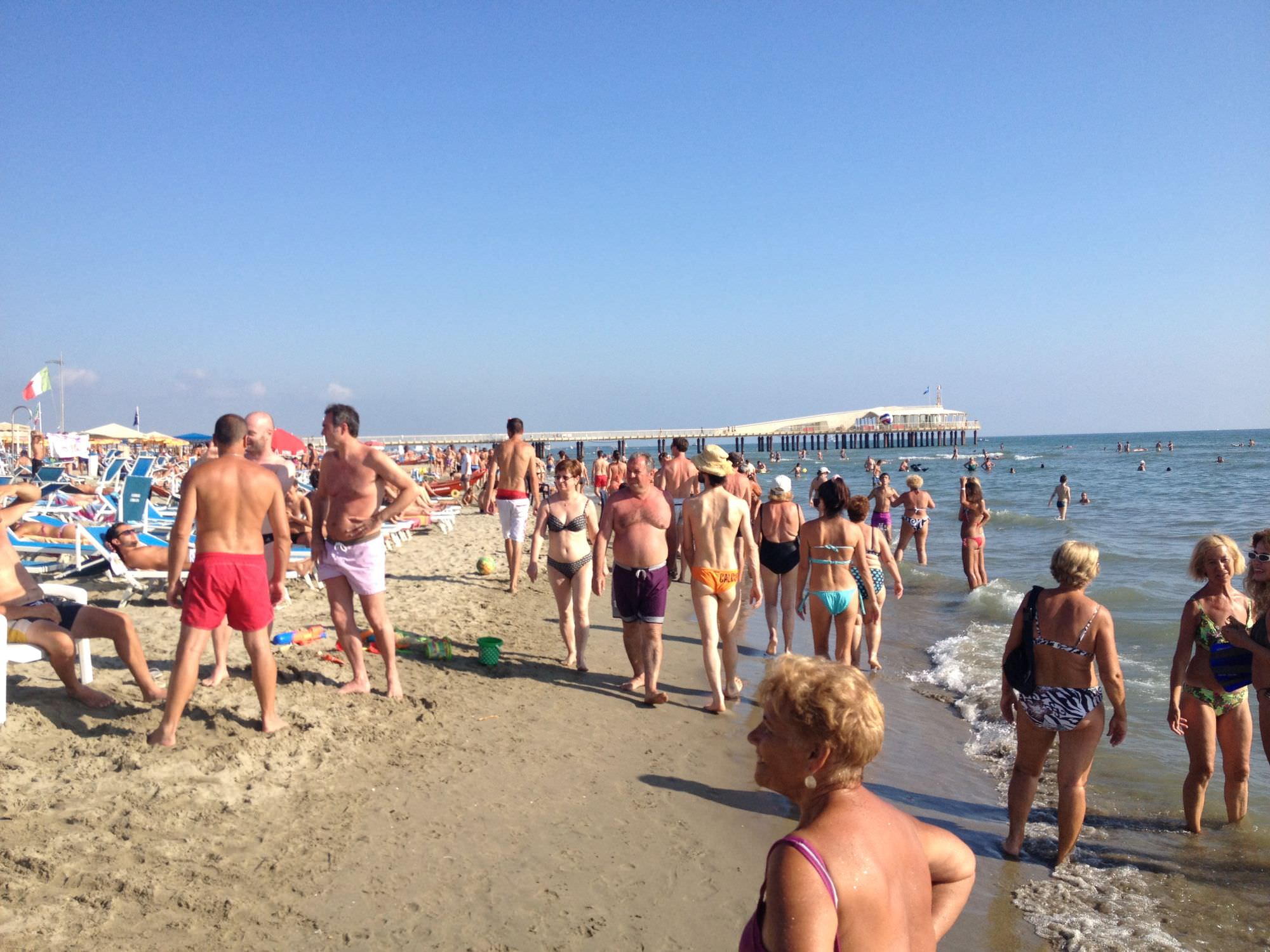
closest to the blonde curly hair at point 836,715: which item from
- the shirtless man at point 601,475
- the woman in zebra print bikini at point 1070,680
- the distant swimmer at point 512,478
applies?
the woman in zebra print bikini at point 1070,680

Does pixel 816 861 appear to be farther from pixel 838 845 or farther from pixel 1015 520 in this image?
pixel 1015 520

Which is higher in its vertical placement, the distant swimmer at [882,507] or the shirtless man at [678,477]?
the shirtless man at [678,477]

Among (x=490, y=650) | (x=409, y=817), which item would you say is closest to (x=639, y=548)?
(x=490, y=650)

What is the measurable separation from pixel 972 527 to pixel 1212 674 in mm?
7558

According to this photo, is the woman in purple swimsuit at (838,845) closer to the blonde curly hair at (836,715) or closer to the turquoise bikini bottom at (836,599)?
the blonde curly hair at (836,715)

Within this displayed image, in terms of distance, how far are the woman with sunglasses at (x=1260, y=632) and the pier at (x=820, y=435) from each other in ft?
238

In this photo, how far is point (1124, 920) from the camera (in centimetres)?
346

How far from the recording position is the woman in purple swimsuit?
1.31 m

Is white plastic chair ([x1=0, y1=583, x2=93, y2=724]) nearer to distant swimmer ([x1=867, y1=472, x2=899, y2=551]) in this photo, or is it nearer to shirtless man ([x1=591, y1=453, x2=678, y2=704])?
shirtless man ([x1=591, y1=453, x2=678, y2=704])

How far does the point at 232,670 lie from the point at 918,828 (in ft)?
15.4

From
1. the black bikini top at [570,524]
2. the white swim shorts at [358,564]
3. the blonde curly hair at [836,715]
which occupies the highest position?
the blonde curly hair at [836,715]

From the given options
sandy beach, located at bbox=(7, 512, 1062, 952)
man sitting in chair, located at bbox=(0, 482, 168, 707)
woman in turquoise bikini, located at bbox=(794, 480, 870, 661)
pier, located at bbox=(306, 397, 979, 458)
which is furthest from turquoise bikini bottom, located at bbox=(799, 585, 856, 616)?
pier, located at bbox=(306, 397, 979, 458)

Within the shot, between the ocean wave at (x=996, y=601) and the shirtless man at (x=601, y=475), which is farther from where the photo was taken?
the shirtless man at (x=601, y=475)

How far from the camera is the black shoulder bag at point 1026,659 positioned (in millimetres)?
3672
